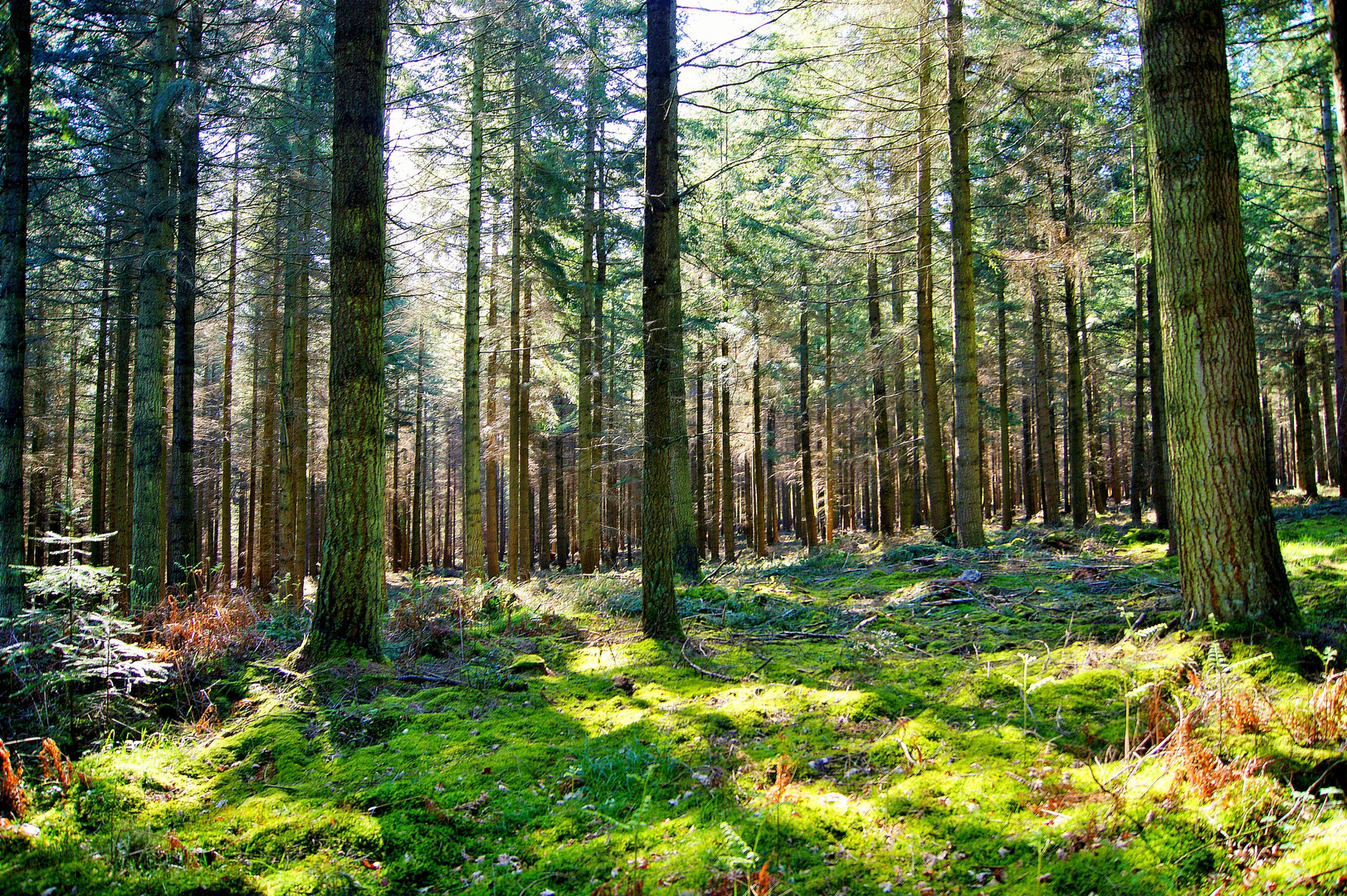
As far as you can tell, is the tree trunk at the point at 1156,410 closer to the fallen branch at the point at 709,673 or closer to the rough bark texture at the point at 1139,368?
the rough bark texture at the point at 1139,368

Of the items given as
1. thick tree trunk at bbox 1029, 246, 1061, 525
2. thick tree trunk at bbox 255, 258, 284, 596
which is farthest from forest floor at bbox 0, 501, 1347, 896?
thick tree trunk at bbox 1029, 246, 1061, 525

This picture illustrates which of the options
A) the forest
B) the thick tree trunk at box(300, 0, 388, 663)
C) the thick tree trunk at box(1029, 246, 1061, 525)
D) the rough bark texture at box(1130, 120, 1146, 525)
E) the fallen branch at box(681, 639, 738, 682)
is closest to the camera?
the forest

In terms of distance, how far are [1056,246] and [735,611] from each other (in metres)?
11.5

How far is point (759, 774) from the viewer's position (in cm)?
369

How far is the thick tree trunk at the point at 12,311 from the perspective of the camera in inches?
297

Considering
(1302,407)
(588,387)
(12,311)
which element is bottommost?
(1302,407)

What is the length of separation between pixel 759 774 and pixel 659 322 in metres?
4.07

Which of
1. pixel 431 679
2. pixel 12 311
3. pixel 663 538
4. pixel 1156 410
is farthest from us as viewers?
pixel 1156 410

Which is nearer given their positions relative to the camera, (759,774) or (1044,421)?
(759,774)

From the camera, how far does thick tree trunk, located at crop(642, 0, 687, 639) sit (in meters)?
6.35

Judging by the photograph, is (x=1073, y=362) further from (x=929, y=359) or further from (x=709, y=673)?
(x=709, y=673)

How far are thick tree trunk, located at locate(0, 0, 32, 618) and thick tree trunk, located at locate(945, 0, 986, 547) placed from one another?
42.0 ft

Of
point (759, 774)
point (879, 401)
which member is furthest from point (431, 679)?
point (879, 401)

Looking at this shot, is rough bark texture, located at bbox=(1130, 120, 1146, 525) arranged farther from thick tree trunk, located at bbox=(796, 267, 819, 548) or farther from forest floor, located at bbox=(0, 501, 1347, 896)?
forest floor, located at bbox=(0, 501, 1347, 896)
